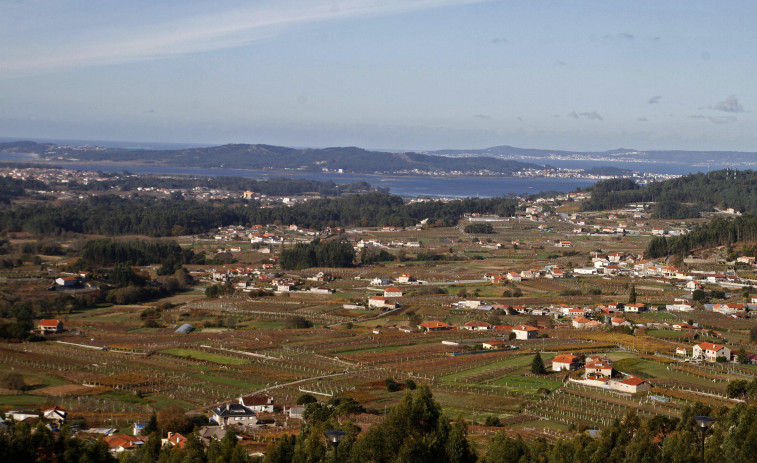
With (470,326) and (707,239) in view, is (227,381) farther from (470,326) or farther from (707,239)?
(707,239)

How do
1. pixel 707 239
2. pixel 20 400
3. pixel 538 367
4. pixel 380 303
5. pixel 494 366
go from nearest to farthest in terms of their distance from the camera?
pixel 20 400 < pixel 538 367 < pixel 494 366 < pixel 380 303 < pixel 707 239

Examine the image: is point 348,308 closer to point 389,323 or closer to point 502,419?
point 389,323

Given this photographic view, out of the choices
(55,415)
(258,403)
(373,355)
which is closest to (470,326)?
(373,355)

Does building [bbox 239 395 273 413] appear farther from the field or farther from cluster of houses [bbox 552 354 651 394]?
cluster of houses [bbox 552 354 651 394]

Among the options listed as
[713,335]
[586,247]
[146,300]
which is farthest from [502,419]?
[586,247]

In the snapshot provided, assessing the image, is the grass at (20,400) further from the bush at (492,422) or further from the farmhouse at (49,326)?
the bush at (492,422)

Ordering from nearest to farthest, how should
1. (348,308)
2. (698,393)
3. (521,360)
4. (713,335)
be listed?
(698,393) → (521,360) → (713,335) → (348,308)
